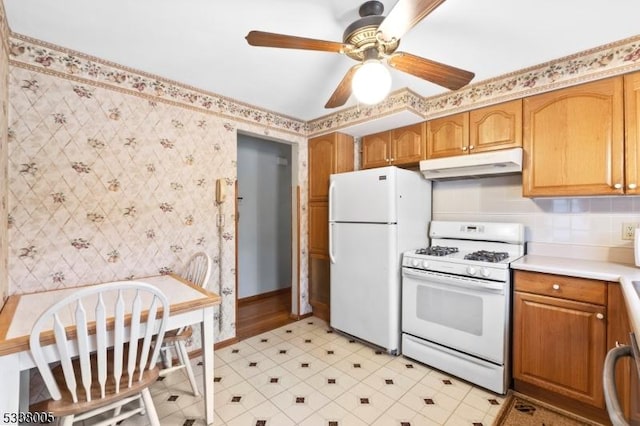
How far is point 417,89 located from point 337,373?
91.1 inches

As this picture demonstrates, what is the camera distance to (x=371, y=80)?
4.24ft

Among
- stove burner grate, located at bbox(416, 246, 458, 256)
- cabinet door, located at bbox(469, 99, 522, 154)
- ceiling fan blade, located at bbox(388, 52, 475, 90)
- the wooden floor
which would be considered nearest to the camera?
ceiling fan blade, located at bbox(388, 52, 475, 90)

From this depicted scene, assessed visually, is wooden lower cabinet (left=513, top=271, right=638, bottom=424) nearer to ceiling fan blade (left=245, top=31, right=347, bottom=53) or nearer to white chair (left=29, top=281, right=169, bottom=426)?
ceiling fan blade (left=245, top=31, right=347, bottom=53)

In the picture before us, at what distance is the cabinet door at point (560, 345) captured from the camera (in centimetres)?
167

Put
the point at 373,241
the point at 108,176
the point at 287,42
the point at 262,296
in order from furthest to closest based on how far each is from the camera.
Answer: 1. the point at 262,296
2. the point at 373,241
3. the point at 108,176
4. the point at 287,42

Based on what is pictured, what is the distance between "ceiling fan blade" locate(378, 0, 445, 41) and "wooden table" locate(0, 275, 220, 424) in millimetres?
1600

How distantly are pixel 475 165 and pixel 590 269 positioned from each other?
0.95 meters

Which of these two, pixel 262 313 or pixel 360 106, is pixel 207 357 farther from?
pixel 360 106

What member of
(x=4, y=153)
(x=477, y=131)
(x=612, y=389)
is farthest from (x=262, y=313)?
(x=612, y=389)

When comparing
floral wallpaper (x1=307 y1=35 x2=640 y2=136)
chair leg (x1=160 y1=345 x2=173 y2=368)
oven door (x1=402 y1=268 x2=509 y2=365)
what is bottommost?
chair leg (x1=160 y1=345 x2=173 y2=368)

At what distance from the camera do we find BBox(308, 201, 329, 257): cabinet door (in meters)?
3.18

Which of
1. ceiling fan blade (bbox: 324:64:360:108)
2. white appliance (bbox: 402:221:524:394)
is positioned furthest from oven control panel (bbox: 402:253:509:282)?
ceiling fan blade (bbox: 324:64:360:108)

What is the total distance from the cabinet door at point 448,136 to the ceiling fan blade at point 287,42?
1.51m

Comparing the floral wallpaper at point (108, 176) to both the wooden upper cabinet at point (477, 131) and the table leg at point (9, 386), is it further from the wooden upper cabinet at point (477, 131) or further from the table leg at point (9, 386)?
the wooden upper cabinet at point (477, 131)
